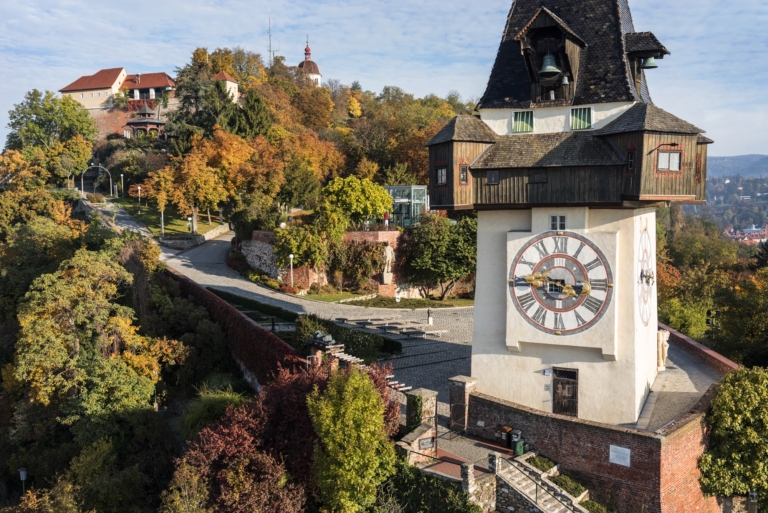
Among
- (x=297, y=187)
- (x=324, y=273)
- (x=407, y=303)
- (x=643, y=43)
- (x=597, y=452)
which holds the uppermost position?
(x=643, y=43)

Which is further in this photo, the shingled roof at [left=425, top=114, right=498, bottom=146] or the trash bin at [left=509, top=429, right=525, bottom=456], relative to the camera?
the shingled roof at [left=425, top=114, right=498, bottom=146]

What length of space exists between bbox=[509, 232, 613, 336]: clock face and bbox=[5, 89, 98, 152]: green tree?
230 ft

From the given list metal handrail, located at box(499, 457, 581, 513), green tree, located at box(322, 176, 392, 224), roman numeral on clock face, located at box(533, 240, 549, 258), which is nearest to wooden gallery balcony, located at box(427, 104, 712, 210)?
roman numeral on clock face, located at box(533, 240, 549, 258)

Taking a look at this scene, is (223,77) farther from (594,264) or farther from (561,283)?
(594,264)

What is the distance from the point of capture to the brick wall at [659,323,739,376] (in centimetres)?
2156

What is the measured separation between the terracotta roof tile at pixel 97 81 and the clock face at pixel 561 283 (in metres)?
88.4

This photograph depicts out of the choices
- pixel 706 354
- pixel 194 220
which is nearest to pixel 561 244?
pixel 706 354

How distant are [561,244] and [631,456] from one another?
5592 millimetres

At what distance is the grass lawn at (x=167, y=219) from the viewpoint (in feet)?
169

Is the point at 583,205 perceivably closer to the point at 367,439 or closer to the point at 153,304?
the point at 367,439

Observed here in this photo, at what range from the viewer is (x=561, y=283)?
1745 cm

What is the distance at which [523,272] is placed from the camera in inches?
707

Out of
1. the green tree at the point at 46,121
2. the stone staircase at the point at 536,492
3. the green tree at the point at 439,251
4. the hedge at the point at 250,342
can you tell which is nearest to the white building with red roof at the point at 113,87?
the green tree at the point at 46,121

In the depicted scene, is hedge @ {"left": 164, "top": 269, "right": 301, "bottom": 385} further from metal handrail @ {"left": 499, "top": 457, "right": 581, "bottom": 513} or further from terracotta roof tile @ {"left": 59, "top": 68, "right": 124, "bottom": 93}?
terracotta roof tile @ {"left": 59, "top": 68, "right": 124, "bottom": 93}
